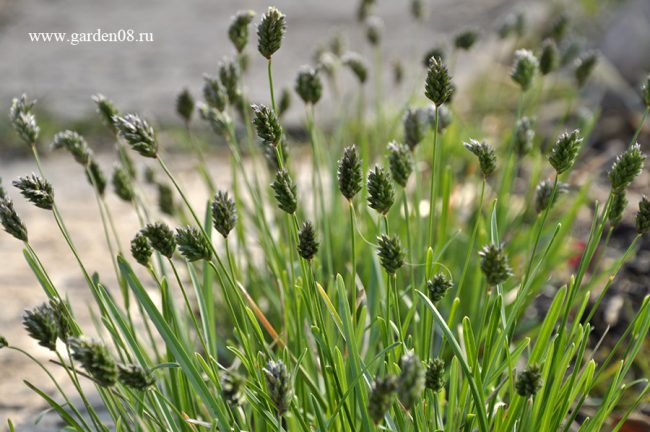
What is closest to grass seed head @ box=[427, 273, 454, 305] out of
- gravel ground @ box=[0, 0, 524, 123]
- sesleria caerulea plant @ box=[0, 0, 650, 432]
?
sesleria caerulea plant @ box=[0, 0, 650, 432]

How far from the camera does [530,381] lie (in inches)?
39.8

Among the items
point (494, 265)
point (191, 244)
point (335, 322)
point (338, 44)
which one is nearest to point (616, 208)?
point (494, 265)

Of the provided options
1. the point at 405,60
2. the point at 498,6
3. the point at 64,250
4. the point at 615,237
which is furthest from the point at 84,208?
the point at 498,6

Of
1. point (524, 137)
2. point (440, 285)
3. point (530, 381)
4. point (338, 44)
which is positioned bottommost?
point (530, 381)

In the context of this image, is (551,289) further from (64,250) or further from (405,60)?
(405,60)

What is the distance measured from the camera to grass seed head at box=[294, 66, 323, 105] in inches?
62.2

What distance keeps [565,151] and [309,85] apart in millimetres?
620

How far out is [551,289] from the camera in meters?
2.44

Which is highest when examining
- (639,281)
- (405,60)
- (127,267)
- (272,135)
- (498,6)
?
(498,6)

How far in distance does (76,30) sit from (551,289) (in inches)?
179

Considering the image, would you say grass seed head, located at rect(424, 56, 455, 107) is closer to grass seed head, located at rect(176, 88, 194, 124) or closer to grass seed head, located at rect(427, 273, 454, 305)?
grass seed head, located at rect(427, 273, 454, 305)

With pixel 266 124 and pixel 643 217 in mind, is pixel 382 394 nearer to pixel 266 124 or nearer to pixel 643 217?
pixel 266 124

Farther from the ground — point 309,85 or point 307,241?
point 309,85

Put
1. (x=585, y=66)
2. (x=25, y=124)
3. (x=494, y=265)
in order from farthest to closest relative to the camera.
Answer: (x=585, y=66) → (x=25, y=124) → (x=494, y=265)
